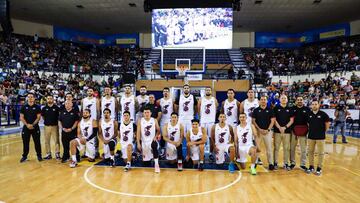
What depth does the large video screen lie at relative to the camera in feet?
46.2

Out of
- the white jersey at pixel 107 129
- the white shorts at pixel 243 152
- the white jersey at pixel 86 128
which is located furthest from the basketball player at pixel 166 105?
the white shorts at pixel 243 152

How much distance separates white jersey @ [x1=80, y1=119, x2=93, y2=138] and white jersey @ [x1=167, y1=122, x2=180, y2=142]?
182 cm

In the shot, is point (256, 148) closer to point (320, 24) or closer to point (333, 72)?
point (333, 72)

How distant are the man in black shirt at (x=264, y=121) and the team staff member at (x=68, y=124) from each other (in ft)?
13.3

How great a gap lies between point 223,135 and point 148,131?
1.64 m

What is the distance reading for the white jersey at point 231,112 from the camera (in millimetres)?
6700

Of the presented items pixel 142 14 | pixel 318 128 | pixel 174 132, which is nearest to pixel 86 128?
pixel 174 132

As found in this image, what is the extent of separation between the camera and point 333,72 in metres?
17.7

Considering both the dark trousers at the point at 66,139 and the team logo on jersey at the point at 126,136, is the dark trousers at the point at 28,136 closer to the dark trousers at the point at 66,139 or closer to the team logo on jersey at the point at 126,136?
the dark trousers at the point at 66,139

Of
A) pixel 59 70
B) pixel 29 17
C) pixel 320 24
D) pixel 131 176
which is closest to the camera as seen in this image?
pixel 131 176

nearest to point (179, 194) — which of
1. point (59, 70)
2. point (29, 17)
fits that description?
point (59, 70)

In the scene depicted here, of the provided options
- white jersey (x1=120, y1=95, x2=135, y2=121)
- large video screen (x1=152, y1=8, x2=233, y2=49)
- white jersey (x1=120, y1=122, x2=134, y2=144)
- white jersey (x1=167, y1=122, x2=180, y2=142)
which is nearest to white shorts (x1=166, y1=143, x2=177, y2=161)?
white jersey (x1=167, y1=122, x2=180, y2=142)

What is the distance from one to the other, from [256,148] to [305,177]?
1.06m

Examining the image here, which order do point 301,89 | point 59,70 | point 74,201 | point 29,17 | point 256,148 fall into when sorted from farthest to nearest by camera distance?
point 29,17 < point 59,70 < point 301,89 < point 256,148 < point 74,201
